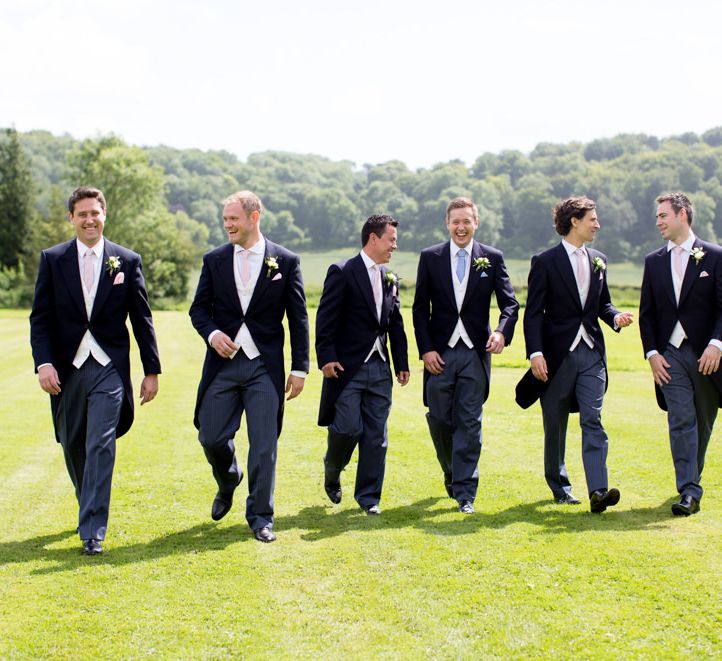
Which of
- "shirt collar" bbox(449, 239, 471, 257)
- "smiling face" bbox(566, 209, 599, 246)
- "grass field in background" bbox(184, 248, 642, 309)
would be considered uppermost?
"smiling face" bbox(566, 209, 599, 246)

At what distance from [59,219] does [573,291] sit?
71.0 m

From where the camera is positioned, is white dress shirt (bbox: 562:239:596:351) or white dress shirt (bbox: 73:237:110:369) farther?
white dress shirt (bbox: 562:239:596:351)

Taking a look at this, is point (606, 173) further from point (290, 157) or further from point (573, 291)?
point (573, 291)

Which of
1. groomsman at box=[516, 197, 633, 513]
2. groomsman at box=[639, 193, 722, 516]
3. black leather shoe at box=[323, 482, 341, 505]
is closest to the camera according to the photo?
groomsman at box=[639, 193, 722, 516]

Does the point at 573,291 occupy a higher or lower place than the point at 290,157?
lower

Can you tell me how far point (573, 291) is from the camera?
8227mm

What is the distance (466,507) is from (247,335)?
2.39m

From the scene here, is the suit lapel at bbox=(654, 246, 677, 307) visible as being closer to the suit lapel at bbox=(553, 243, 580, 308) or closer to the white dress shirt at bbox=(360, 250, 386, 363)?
the suit lapel at bbox=(553, 243, 580, 308)

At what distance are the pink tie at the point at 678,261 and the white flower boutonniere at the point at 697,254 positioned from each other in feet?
0.38

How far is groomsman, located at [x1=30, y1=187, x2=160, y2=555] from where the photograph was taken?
23.0 feet

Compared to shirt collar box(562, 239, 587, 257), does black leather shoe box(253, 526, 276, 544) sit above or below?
below

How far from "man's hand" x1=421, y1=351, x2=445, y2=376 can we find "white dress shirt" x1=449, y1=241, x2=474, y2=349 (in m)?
0.17

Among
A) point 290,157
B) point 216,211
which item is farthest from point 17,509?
point 290,157

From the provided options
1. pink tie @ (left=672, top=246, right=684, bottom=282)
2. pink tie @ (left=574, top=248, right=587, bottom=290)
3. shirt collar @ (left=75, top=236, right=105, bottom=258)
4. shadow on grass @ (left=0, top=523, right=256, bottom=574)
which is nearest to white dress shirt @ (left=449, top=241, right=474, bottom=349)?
pink tie @ (left=574, top=248, right=587, bottom=290)
